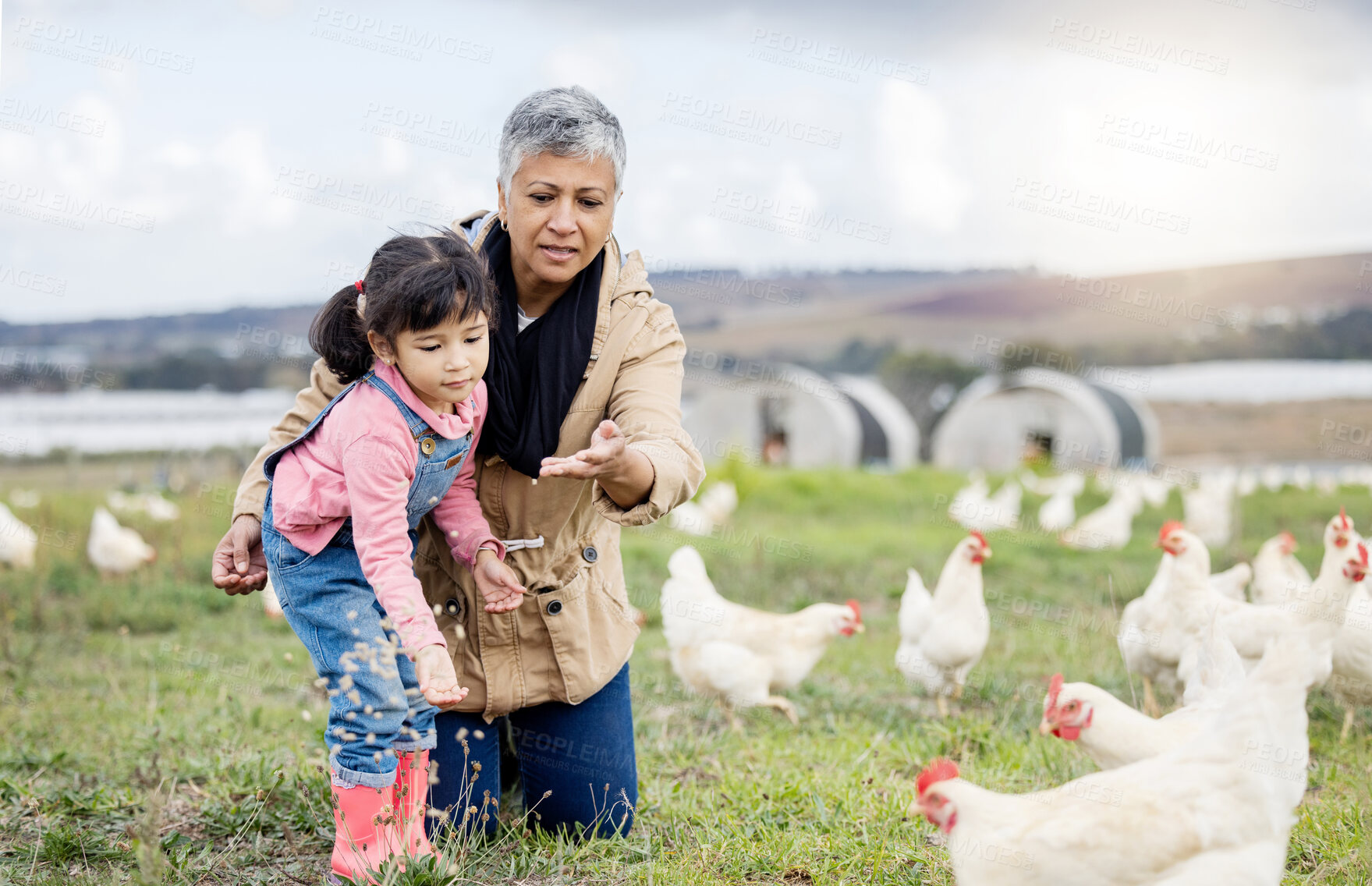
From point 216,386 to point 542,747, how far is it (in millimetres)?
17789

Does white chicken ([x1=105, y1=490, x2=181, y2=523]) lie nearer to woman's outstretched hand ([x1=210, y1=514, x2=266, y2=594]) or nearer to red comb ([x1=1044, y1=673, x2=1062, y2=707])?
woman's outstretched hand ([x1=210, y1=514, x2=266, y2=594])

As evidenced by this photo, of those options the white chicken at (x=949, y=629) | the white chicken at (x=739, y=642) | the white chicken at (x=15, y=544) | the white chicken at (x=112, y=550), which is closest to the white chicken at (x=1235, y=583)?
the white chicken at (x=949, y=629)

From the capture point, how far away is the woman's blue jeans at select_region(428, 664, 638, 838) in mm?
3059

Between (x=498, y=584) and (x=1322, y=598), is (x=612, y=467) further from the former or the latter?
(x=1322, y=598)

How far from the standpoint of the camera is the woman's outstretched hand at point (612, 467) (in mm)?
2154

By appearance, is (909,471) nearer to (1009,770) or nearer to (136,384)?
(1009,770)

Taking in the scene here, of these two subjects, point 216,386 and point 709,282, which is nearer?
point 709,282

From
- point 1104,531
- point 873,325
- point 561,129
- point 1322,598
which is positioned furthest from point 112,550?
point 873,325

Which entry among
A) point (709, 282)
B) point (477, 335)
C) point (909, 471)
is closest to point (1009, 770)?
point (477, 335)

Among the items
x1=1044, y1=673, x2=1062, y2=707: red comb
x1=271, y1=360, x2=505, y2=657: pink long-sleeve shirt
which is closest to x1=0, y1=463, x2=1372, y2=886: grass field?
x1=1044, y1=673, x2=1062, y2=707: red comb

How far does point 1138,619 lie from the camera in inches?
179

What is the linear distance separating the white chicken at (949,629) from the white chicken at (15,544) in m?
6.43

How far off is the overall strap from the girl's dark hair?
121 millimetres

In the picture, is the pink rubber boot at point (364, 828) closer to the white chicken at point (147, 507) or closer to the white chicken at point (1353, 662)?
the white chicken at point (1353, 662)
